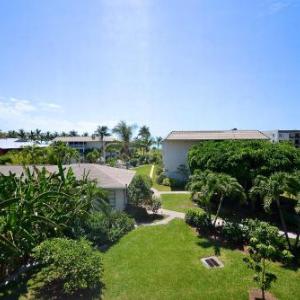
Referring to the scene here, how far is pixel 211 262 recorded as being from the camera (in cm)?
1512

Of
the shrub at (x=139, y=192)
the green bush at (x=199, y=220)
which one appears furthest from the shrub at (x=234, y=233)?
the shrub at (x=139, y=192)

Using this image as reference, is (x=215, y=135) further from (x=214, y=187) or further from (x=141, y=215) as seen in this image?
(x=214, y=187)

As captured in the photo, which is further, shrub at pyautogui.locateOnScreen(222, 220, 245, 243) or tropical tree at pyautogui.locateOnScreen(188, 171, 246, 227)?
tropical tree at pyautogui.locateOnScreen(188, 171, 246, 227)

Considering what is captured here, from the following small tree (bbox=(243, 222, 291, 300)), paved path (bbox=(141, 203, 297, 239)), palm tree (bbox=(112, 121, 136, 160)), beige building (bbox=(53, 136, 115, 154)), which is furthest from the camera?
beige building (bbox=(53, 136, 115, 154))

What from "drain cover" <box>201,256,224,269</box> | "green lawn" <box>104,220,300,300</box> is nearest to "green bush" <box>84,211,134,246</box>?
"green lawn" <box>104,220,300,300</box>

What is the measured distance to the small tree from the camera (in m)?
11.8

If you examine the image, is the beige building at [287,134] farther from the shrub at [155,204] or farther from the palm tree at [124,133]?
the shrub at [155,204]

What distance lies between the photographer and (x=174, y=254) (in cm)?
1598

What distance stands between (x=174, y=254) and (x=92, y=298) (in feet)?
19.3

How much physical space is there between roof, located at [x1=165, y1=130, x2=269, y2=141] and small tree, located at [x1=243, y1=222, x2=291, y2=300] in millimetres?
23611

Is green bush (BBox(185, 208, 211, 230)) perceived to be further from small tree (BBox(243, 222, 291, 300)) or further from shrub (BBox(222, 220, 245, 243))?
small tree (BBox(243, 222, 291, 300))

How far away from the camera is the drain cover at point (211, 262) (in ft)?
48.2

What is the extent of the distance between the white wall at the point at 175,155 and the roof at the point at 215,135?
989mm

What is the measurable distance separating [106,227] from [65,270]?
6.87m
